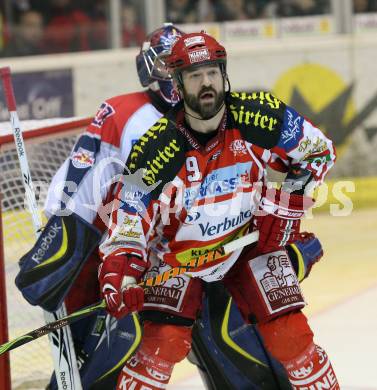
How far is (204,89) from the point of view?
3.12 m

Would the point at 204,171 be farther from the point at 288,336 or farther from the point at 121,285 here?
the point at 288,336

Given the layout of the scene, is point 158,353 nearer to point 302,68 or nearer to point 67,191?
point 67,191

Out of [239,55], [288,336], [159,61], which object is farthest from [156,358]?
[239,55]

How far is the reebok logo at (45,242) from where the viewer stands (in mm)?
3559

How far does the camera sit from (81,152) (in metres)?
3.74

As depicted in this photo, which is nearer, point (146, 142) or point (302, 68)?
point (146, 142)

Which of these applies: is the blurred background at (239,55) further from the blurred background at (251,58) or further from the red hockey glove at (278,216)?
the red hockey glove at (278,216)

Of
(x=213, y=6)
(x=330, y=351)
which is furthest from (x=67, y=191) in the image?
(x=213, y=6)

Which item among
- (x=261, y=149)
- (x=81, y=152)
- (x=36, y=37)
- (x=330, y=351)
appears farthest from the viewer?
(x=36, y=37)

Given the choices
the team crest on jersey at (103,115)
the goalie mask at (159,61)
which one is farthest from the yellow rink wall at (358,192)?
the team crest on jersey at (103,115)

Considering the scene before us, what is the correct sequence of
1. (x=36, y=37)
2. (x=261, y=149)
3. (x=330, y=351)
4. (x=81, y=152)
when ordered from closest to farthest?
(x=261, y=149) < (x=81, y=152) < (x=330, y=351) < (x=36, y=37)

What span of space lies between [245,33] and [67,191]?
454cm

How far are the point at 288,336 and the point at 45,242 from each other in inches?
34.0

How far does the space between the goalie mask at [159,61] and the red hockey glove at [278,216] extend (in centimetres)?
70
